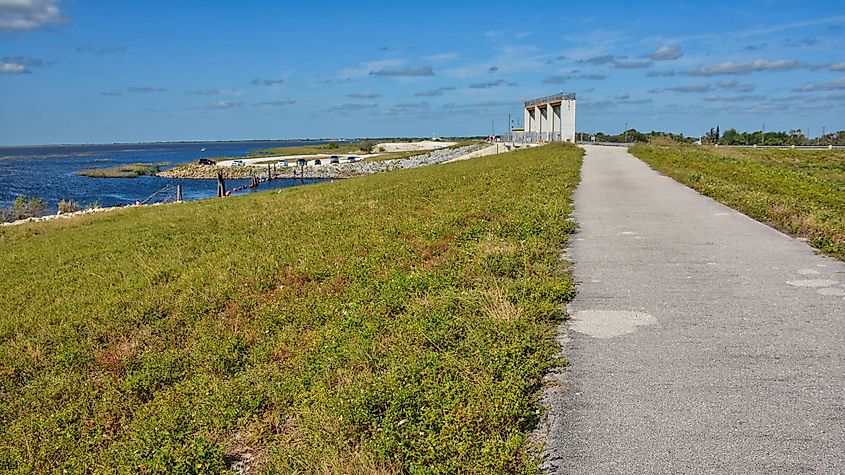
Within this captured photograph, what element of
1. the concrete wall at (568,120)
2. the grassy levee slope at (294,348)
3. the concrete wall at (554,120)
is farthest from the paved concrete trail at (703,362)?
the concrete wall at (554,120)

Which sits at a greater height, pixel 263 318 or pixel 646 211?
pixel 646 211

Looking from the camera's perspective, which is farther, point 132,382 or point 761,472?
point 132,382

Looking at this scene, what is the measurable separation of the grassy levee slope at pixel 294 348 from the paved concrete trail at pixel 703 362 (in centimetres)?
39

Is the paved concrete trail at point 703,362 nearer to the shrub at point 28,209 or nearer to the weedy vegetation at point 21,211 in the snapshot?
the weedy vegetation at point 21,211

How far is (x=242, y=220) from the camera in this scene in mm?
17484

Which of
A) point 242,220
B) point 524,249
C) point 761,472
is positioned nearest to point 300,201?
point 242,220

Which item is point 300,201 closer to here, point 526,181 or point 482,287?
point 526,181

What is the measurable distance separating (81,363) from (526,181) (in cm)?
1508

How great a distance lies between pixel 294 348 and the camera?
24.6ft

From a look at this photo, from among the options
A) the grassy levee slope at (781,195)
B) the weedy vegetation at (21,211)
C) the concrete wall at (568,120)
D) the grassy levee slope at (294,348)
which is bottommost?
the weedy vegetation at (21,211)

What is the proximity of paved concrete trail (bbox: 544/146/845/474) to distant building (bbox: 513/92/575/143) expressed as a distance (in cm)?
5203

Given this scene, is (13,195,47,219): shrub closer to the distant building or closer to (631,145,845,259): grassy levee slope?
(631,145,845,259): grassy levee slope

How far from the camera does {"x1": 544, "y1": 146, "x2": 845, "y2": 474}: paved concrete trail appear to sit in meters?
3.94

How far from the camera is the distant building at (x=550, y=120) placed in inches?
2362
